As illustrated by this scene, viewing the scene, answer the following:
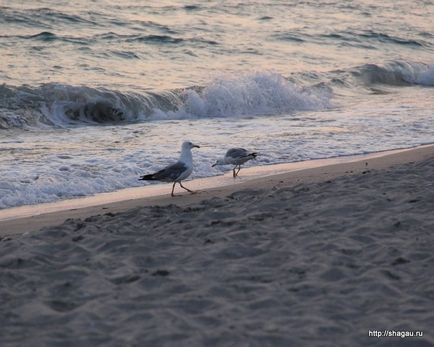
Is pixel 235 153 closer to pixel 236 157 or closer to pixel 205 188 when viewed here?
pixel 236 157

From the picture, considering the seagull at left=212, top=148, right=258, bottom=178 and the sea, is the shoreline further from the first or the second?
the sea

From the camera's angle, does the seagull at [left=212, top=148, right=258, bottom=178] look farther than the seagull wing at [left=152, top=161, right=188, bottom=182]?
Yes

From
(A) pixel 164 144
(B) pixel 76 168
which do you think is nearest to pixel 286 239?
(B) pixel 76 168

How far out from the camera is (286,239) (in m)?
6.52

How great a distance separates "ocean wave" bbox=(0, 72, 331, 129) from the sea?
0.03 metres

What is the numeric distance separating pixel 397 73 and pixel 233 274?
16918mm

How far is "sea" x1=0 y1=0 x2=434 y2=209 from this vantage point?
11500 millimetres

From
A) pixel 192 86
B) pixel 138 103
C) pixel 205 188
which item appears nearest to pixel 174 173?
pixel 205 188

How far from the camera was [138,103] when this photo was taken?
53.6 ft

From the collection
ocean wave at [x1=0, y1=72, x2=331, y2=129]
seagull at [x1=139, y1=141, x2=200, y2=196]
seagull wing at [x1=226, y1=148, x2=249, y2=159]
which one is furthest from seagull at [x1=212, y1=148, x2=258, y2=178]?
ocean wave at [x1=0, y1=72, x2=331, y2=129]

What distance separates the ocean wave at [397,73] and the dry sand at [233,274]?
13.2 m

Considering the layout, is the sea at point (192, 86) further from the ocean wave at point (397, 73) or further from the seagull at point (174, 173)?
the seagull at point (174, 173)

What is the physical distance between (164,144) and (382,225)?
6.11 metres

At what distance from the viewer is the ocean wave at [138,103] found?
15484 millimetres
